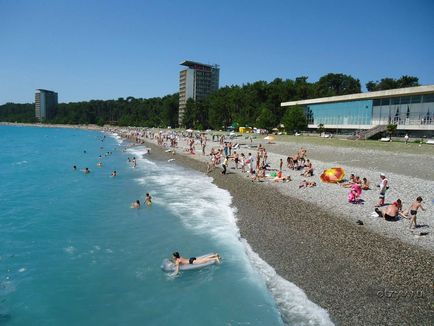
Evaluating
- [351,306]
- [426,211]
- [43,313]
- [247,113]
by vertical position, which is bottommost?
[43,313]

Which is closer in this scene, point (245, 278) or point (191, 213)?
point (245, 278)

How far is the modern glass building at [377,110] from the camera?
140ft

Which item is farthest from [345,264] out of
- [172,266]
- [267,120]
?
[267,120]

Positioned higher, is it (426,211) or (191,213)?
(426,211)

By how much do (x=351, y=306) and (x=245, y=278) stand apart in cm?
316

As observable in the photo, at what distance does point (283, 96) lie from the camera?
80.1 m

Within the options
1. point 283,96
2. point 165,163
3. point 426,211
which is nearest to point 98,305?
point 426,211

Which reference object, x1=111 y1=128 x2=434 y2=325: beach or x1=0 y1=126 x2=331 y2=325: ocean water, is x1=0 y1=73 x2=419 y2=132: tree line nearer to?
x1=111 y1=128 x2=434 y2=325: beach

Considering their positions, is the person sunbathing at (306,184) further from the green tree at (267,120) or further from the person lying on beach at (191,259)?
the green tree at (267,120)

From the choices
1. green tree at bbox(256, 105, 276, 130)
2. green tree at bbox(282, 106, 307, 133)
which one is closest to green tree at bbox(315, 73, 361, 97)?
green tree at bbox(256, 105, 276, 130)

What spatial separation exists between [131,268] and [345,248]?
702 centimetres

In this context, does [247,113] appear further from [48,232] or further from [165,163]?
[48,232]

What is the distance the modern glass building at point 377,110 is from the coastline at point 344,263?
36055 mm

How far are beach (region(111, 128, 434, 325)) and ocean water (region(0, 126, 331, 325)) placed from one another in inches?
24.7
